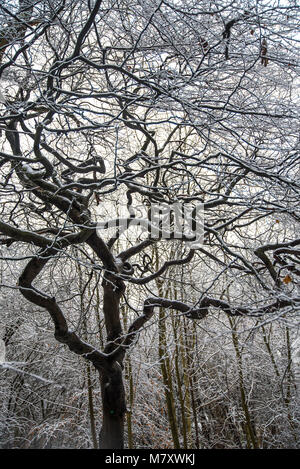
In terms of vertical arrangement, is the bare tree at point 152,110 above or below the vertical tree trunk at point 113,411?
above

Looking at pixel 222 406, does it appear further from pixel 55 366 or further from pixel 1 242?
pixel 1 242

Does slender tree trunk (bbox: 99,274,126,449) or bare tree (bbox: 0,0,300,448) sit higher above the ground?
bare tree (bbox: 0,0,300,448)

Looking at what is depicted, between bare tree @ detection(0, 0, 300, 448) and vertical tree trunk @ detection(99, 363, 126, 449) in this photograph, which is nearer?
bare tree @ detection(0, 0, 300, 448)

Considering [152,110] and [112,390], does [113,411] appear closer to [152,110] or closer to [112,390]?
A: [112,390]

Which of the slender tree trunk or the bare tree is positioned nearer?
the bare tree

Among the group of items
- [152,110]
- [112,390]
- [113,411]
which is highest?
[152,110]

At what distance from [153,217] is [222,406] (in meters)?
5.25

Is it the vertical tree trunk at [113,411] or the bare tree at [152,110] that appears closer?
the bare tree at [152,110]

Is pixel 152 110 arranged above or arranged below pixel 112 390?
above

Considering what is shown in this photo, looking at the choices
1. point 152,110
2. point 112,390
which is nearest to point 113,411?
point 112,390

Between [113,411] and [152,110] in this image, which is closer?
[152,110]

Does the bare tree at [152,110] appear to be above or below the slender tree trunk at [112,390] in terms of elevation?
above

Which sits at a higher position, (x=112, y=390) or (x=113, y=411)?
(x=112, y=390)

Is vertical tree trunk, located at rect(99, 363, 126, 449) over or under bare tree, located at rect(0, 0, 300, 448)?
under
